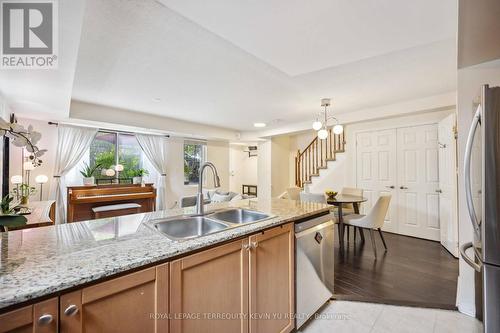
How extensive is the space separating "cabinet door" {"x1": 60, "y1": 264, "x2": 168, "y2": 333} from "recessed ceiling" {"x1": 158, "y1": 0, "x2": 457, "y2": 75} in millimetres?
1511

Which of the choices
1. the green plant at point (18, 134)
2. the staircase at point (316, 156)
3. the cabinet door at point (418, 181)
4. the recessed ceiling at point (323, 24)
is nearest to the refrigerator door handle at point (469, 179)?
the recessed ceiling at point (323, 24)

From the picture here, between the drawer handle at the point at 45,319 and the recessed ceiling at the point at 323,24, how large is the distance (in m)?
1.59

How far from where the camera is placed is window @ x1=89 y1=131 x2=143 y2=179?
16.5ft

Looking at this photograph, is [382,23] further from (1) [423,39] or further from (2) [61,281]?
(2) [61,281]

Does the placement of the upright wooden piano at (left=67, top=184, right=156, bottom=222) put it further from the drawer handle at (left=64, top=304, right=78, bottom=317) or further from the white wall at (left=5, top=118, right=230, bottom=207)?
the drawer handle at (left=64, top=304, right=78, bottom=317)

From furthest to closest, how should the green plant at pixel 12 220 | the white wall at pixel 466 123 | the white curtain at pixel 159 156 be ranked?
the white curtain at pixel 159 156
the white wall at pixel 466 123
the green plant at pixel 12 220

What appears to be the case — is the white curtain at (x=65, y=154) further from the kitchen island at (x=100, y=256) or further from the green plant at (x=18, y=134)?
the green plant at (x=18, y=134)

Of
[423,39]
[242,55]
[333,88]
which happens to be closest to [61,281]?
[242,55]

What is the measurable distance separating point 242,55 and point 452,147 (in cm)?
328

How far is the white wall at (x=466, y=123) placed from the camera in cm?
185

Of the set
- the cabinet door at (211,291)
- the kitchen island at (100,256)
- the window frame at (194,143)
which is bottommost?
the cabinet door at (211,291)

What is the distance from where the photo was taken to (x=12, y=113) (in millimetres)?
3529

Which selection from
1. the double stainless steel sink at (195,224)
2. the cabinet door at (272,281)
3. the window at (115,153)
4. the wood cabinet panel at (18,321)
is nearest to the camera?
the wood cabinet panel at (18,321)

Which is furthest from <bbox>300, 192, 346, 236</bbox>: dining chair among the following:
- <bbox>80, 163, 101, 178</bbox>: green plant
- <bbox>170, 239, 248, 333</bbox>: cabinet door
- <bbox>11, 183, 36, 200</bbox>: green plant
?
<bbox>80, 163, 101, 178</bbox>: green plant
